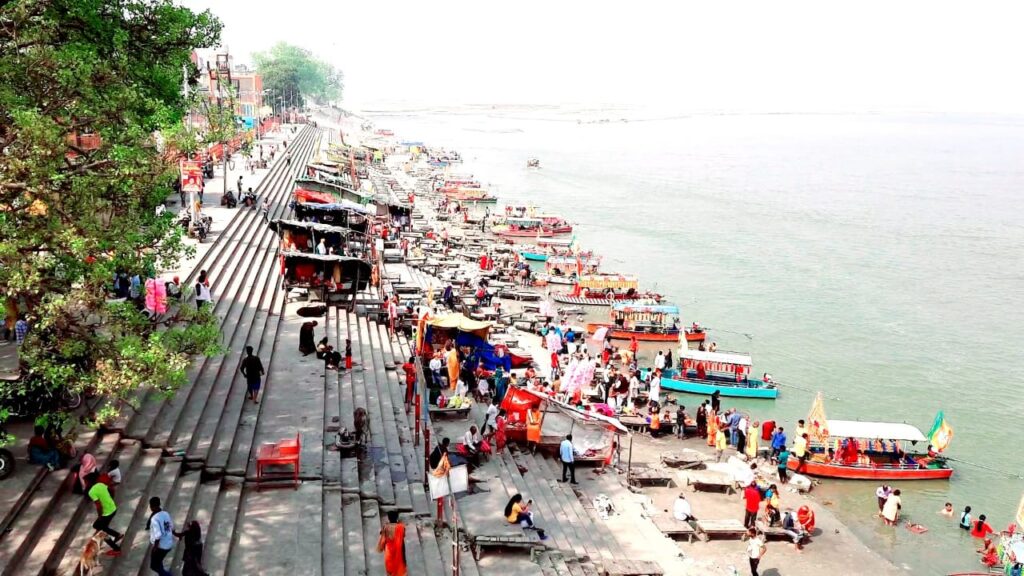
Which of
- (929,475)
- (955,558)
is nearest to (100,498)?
(955,558)

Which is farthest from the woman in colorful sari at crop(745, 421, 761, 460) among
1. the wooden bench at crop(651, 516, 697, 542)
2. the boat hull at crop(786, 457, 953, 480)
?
the wooden bench at crop(651, 516, 697, 542)

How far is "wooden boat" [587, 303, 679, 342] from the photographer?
100ft

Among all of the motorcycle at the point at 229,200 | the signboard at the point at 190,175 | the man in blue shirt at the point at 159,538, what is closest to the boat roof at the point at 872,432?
the man in blue shirt at the point at 159,538

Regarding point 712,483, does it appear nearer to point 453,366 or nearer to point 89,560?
point 453,366

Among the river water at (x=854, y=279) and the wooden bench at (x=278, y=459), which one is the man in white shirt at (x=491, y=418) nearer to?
the wooden bench at (x=278, y=459)

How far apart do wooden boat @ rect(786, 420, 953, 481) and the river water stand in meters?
0.38

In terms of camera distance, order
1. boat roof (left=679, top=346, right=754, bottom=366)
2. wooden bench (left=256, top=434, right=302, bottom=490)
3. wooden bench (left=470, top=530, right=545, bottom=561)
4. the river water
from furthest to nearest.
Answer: boat roof (left=679, top=346, right=754, bottom=366)
the river water
wooden bench (left=470, top=530, right=545, bottom=561)
wooden bench (left=256, top=434, right=302, bottom=490)

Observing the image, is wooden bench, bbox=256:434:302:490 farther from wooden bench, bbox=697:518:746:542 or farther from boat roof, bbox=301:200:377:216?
boat roof, bbox=301:200:377:216

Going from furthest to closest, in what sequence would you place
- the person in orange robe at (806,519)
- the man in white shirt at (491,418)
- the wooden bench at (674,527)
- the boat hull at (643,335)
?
→ the boat hull at (643,335), the man in white shirt at (491,418), the person in orange robe at (806,519), the wooden bench at (674,527)

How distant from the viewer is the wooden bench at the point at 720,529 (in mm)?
15625

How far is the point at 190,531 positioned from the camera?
9398 mm

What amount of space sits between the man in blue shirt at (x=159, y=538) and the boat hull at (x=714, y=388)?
18388 mm

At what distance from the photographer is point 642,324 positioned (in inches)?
1208

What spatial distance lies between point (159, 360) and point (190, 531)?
6.99 ft
